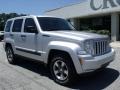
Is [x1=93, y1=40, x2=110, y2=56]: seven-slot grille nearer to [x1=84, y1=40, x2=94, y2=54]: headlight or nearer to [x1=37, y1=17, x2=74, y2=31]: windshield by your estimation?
[x1=84, y1=40, x2=94, y2=54]: headlight

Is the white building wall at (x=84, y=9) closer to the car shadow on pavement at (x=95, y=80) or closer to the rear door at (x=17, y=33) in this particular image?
the rear door at (x=17, y=33)

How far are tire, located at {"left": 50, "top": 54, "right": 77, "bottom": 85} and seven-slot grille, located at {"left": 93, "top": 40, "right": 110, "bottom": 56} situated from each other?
0.76m

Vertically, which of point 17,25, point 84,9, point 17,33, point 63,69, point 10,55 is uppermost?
point 84,9

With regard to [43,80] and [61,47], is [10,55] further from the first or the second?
[61,47]

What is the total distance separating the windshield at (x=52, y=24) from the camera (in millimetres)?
7103

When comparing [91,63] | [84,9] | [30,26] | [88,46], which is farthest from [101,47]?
[84,9]

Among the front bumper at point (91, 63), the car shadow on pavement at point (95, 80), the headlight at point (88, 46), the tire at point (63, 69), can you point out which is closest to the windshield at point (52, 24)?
the tire at point (63, 69)

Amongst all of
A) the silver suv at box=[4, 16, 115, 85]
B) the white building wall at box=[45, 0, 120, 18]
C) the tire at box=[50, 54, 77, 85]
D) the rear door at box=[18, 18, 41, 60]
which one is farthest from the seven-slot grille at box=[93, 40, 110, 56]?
the white building wall at box=[45, 0, 120, 18]

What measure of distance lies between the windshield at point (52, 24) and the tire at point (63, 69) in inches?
51.0

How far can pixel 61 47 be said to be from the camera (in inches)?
229

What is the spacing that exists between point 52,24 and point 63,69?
1.99m

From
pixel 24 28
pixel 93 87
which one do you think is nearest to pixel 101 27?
pixel 24 28

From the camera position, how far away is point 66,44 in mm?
5766

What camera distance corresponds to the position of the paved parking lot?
5875 millimetres
